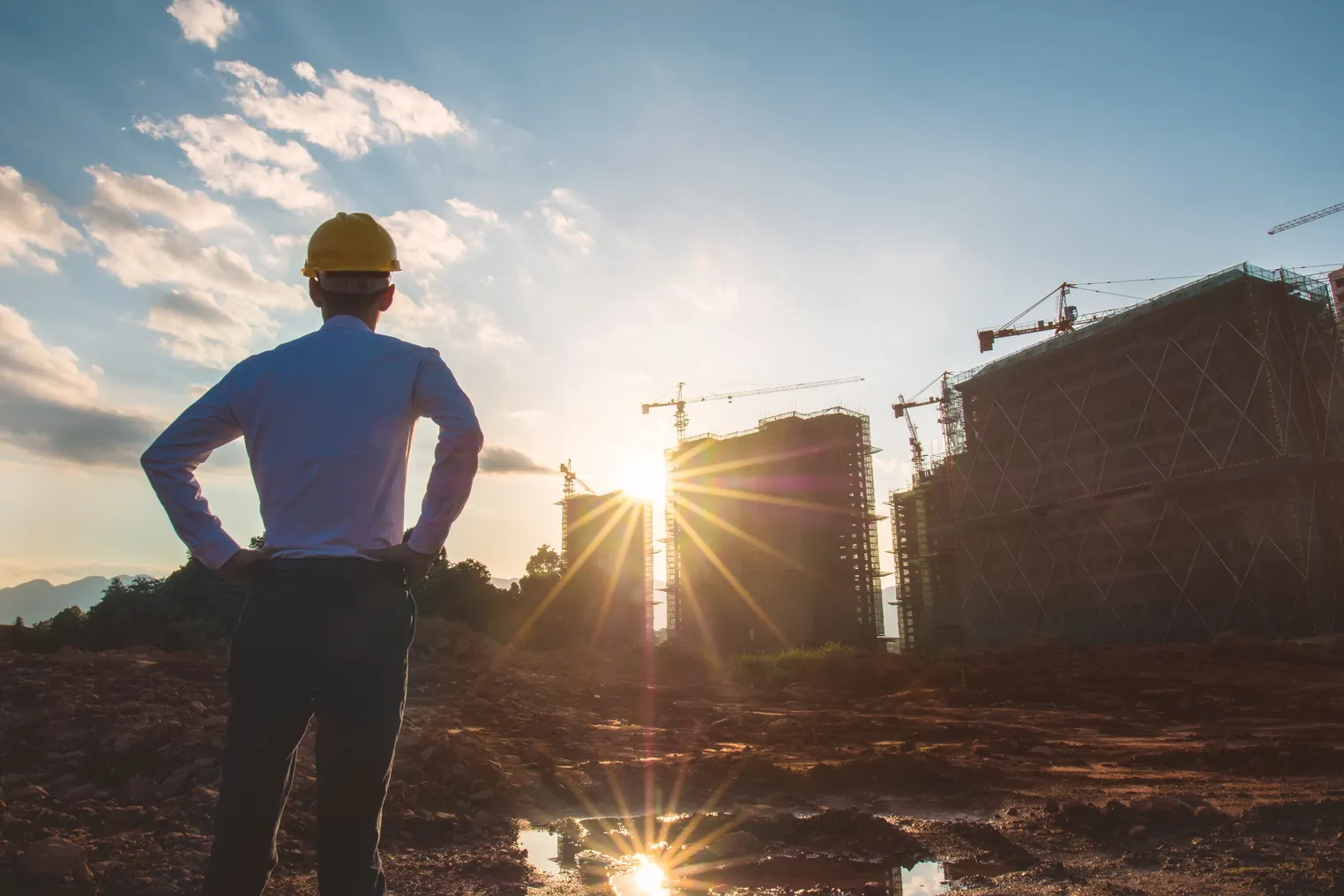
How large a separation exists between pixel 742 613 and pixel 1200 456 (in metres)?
36.9

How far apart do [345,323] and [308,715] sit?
0.94 m

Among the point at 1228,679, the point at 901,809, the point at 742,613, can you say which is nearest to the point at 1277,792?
the point at 901,809

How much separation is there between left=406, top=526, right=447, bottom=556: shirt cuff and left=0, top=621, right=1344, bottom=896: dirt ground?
8.74ft

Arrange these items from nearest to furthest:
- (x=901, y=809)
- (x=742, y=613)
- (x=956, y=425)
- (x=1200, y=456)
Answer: (x=901, y=809)
(x=1200, y=456)
(x=956, y=425)
(x=742, y=613)

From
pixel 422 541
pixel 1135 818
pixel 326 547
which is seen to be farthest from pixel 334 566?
pixel 1135 818

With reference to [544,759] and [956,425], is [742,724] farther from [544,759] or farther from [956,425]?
[956,425]

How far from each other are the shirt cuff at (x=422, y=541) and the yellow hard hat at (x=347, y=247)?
29.9 inches

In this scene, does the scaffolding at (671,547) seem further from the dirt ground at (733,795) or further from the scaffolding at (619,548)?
the dirt ground at (733,795)

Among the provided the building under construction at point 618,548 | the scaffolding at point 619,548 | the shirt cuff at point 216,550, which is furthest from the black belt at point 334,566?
the scaffolding at point 619,548

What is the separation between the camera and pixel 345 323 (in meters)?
2.07

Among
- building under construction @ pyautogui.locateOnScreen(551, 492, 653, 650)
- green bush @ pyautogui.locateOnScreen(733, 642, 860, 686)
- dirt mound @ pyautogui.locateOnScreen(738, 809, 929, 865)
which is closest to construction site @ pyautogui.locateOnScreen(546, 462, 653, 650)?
building under construction @ pyautogui.locateOnScreen(551, 492, 653, 650)

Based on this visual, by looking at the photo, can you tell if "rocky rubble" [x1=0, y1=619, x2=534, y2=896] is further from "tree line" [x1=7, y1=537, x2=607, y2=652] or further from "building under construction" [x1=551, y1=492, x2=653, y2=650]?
"building under construction" [x1=551, y1=492, x2=653, y2=650]

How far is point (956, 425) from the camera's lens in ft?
147

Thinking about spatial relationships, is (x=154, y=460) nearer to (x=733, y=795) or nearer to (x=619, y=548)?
(x=733, y=795)
